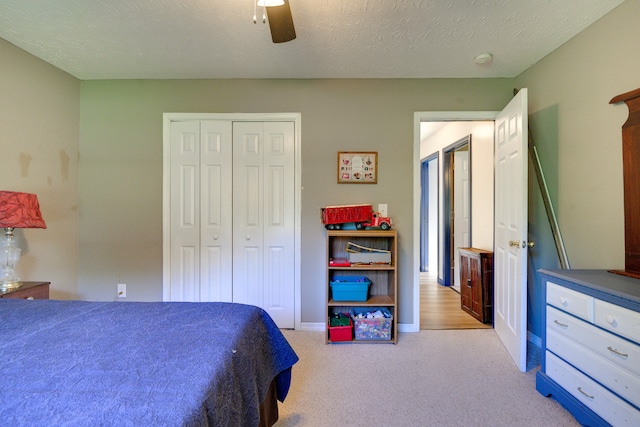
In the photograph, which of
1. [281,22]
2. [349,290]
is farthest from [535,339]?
[281,22]

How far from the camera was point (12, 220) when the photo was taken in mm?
1804

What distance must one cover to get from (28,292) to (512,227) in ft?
11.9

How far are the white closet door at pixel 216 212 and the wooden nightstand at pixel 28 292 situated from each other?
3.69 feet

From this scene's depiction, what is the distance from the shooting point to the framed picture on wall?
8.73 feet

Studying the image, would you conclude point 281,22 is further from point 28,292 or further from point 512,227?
point 28,292

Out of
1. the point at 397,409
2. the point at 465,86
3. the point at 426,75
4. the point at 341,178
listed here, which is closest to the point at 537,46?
the point at 465,86

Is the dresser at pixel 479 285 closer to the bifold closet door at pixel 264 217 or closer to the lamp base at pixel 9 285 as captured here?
the bifold closet door at pixel 264 217

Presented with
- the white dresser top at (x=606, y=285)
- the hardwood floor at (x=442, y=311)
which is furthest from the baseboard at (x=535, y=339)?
the white dresser top at (x=606, y=285)

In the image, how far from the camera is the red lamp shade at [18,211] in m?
1.78

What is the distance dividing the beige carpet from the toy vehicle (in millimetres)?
1064

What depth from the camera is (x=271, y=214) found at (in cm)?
272

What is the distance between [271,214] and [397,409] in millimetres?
1863

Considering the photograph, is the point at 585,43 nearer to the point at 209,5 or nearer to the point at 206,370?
the point at 209,5

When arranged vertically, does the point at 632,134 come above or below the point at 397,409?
above
